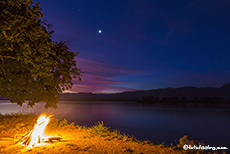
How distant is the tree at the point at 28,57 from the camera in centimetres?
1080

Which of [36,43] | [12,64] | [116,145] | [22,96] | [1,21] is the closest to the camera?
[116,145]

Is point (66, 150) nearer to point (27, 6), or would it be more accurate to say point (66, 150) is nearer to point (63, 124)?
point (63, 124)

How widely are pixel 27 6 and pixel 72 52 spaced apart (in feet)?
16.6

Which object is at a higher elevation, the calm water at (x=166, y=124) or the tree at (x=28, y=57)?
the tree at (x=28, y=57)

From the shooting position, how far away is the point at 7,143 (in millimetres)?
8945

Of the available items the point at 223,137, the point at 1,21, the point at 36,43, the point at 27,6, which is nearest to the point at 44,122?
the point at 36,43

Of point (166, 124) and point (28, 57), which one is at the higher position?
point (28, 57)

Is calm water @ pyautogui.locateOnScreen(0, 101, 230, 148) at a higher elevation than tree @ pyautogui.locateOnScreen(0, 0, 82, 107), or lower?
lower

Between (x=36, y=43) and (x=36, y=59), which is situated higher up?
(x=36, y=43)

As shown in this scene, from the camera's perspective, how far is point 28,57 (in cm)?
1098

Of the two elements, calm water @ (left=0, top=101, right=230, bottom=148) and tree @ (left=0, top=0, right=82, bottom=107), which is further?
calm water @ (left=0, top=101, right=230, bottom=148)

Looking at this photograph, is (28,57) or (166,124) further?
(166,124)

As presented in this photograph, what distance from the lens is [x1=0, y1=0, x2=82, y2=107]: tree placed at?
1080cm

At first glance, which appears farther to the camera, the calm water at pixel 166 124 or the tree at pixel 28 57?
the calm water at pixel 166 124
